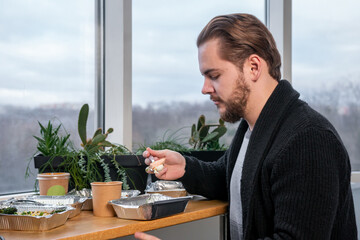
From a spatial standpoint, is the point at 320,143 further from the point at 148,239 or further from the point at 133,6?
the point at 133,6

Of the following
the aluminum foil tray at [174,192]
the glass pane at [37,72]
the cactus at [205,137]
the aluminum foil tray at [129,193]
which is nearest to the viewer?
the aluminum foil tray at [129,193]

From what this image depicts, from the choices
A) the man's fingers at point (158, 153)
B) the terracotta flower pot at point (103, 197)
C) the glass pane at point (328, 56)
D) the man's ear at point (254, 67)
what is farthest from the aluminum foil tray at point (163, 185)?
the glass pane at point (328, 56)

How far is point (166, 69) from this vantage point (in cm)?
216

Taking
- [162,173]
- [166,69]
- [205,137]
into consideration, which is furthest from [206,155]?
[166,69]

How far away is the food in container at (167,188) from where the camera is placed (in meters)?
1.50

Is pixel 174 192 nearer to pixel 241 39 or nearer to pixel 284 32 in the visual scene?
pixel 241 39

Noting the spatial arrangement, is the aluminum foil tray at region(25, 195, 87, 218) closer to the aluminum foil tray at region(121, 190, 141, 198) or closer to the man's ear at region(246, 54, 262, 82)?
the aluminum foil tray at region(121, 190, 141, 198)

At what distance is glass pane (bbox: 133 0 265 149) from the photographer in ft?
6.72

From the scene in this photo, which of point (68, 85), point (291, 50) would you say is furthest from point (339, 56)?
point (68, 85)

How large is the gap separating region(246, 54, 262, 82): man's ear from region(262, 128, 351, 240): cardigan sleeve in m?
0.28

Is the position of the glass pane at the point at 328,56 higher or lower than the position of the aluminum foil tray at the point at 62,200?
higher

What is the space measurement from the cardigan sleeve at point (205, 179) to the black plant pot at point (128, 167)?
0.48 ft

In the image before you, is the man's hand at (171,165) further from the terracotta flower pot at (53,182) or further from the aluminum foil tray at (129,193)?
the terracotta flower pot at (53,182)

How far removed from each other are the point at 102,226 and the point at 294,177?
502 millimetres
